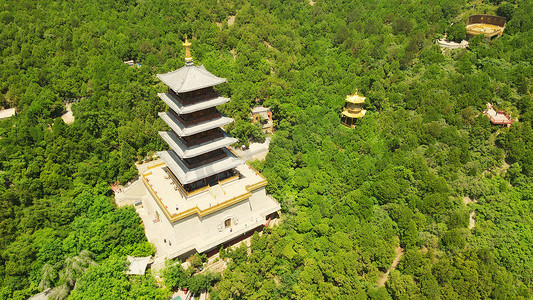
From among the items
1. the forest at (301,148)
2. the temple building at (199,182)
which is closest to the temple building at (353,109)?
the forest at (301,148)

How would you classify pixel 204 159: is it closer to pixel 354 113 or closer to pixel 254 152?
pixel 254 152

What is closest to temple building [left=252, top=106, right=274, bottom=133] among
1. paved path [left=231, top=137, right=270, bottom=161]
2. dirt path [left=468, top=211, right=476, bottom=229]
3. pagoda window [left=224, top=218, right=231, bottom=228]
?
paved path [left=231, top=137, right=270, bottom=161]

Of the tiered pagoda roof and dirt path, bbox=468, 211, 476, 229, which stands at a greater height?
the tiered pagoda roof

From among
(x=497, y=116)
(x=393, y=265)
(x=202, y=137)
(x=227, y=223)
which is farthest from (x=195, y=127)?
(x=497, y=116)

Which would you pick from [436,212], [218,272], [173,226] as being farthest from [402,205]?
[173,226]

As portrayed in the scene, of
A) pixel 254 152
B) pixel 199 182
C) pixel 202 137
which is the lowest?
pixel 254 152

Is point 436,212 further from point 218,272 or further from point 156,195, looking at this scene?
point 156,195

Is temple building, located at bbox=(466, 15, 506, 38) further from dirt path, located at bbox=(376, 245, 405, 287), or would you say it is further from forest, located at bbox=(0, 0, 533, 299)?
dirt path, located at bbox=(376, 245, 405, 287)
